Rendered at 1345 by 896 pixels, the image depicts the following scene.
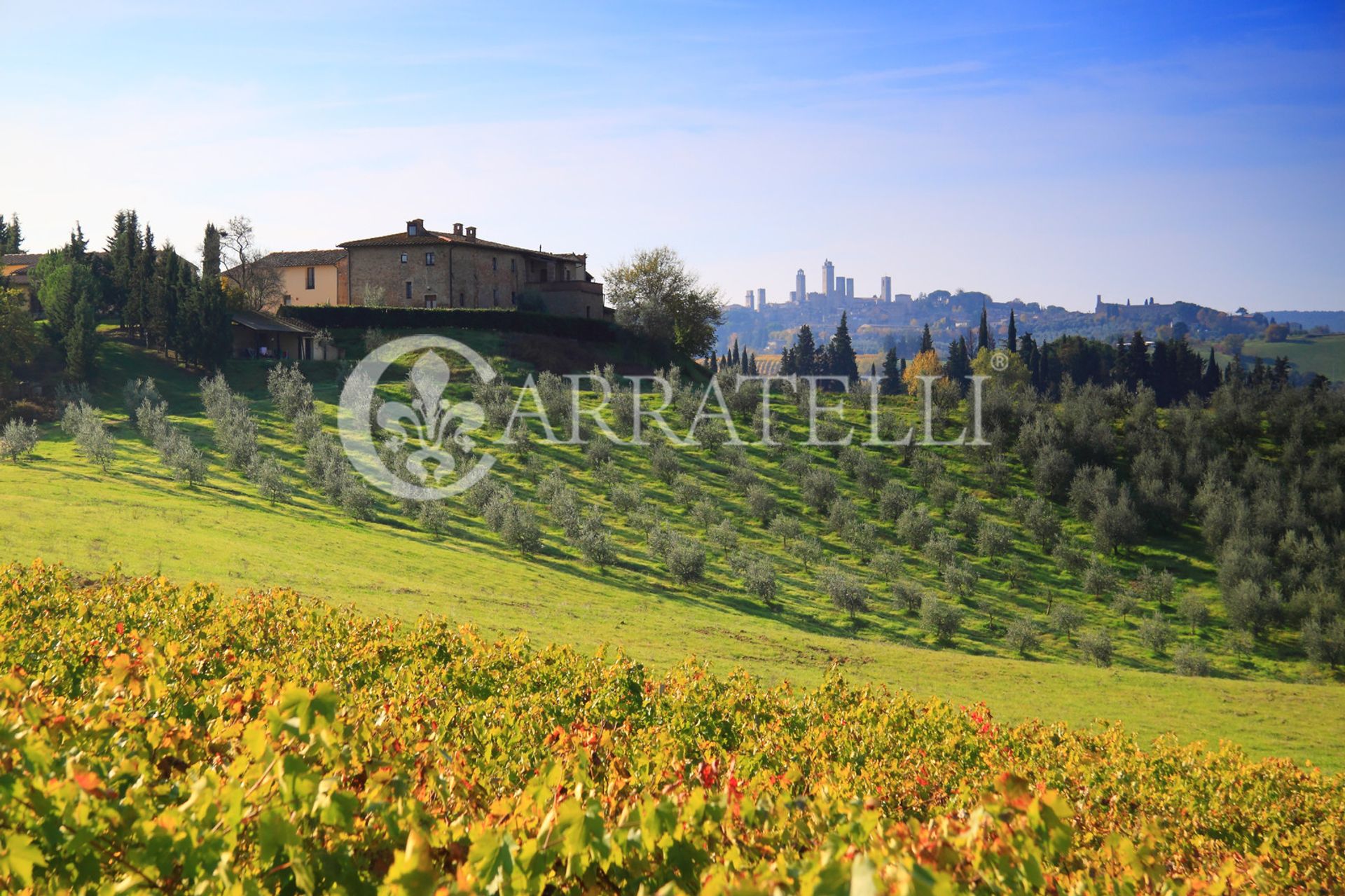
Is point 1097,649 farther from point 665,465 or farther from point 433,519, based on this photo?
point 433,519

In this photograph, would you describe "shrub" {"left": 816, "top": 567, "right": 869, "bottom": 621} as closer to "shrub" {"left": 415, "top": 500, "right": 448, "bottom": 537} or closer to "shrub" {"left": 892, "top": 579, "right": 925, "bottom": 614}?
"shrub" {"left": 892, "top": 579, "right": 925, "bottom": 614}

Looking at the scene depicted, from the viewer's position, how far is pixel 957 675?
56.3 ft

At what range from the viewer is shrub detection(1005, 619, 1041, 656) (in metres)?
26.0

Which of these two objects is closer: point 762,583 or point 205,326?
point 762,583

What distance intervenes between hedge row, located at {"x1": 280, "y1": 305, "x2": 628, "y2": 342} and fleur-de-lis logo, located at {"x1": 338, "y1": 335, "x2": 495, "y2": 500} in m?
2.37

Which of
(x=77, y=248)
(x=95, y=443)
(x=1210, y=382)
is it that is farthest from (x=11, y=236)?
(x=1210, y=382)

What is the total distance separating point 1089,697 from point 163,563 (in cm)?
1760

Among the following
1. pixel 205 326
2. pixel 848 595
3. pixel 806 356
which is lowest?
pixel 848 595

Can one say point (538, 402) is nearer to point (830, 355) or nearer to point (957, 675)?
point (957, 675)

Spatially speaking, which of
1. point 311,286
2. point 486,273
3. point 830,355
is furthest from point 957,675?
point 830,355

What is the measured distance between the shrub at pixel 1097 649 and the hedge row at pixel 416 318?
46186mm

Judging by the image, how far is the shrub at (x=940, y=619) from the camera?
1017 inches

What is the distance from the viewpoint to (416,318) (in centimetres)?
6412

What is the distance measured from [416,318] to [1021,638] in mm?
49697
